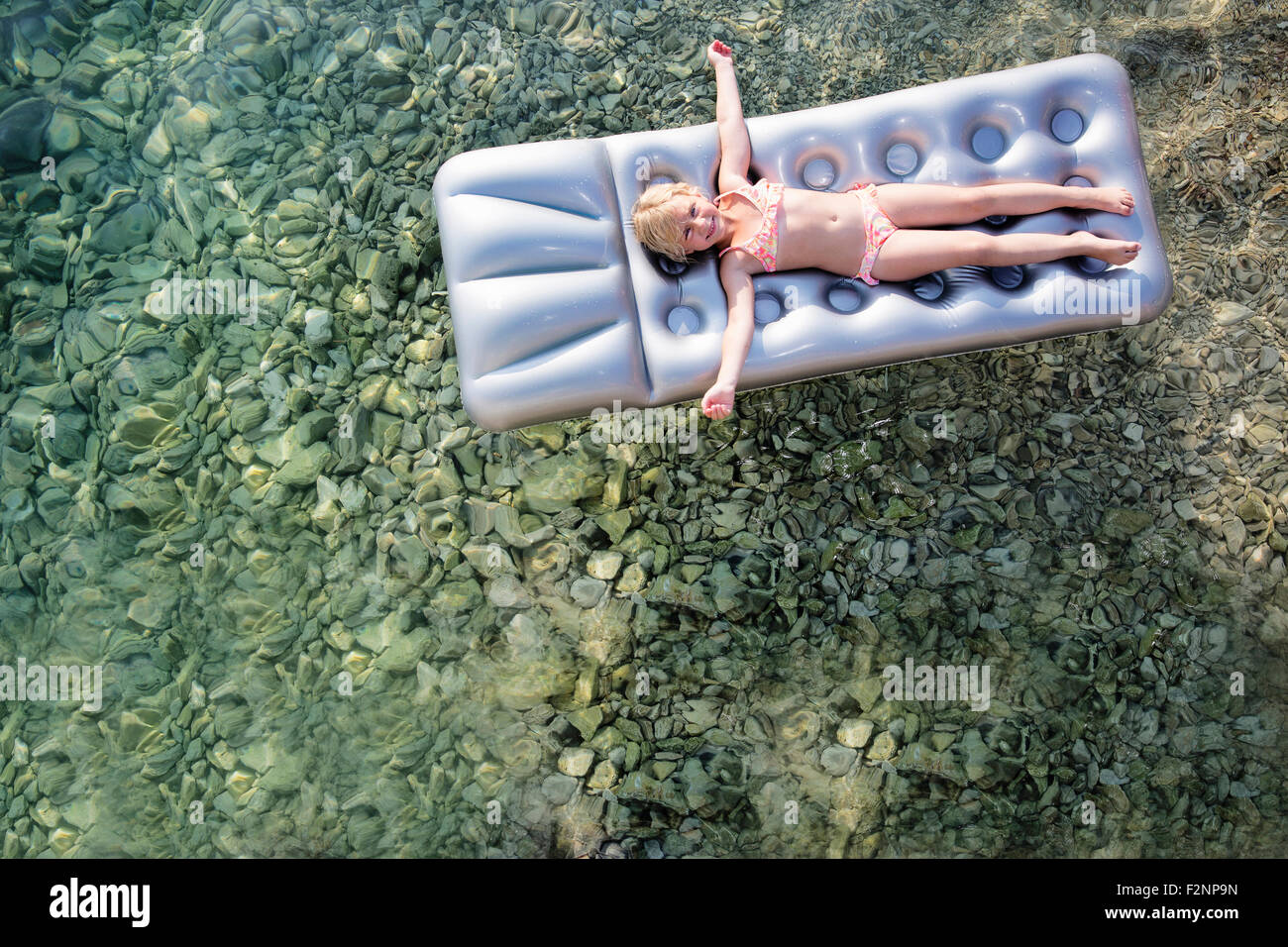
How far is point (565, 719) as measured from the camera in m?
3.44

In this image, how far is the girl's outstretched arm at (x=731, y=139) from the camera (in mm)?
3172

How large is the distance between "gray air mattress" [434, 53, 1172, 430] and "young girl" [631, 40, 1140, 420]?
55 millimetres

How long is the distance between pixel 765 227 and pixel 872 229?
0.35 m

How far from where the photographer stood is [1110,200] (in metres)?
3.15

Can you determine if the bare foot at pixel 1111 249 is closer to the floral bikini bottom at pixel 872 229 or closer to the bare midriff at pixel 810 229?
the floral bikini bottom at pixel 872 229

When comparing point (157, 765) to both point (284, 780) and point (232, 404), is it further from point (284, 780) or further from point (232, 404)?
point (232, 404)

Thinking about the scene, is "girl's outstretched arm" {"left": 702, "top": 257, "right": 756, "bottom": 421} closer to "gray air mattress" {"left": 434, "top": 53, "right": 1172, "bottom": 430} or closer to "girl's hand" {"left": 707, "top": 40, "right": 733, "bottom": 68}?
"gray air mattress" {"left": 434, "top": 53, "right": 1172, "bottom": 430}

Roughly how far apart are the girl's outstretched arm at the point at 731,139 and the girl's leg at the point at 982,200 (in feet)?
1.49

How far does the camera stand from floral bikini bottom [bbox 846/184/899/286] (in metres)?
3.14

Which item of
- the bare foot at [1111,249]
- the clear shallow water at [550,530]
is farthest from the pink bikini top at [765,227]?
the bare foot at [1111,249]

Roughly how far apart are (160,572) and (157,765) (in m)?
0.66

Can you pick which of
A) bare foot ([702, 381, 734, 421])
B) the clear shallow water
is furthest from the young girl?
the clear shallow water

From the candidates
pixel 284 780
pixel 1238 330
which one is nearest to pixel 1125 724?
pixel 1238 330

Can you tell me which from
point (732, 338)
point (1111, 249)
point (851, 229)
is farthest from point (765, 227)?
point (1111, 249)
